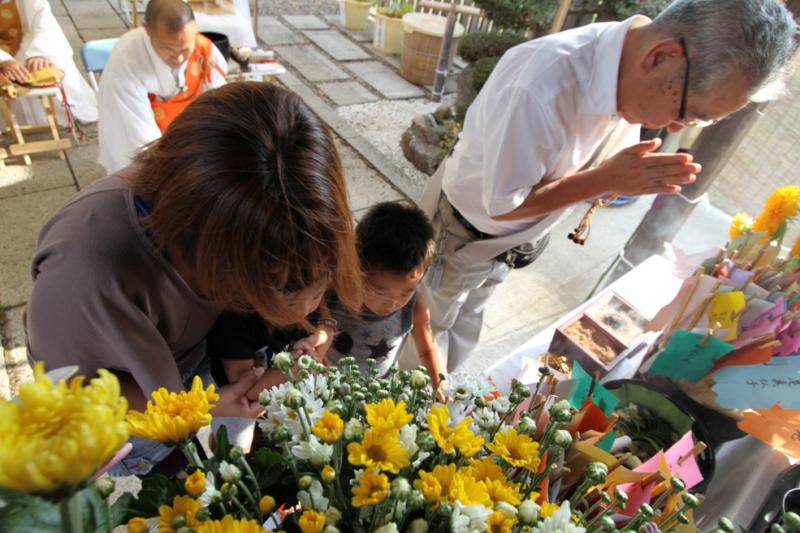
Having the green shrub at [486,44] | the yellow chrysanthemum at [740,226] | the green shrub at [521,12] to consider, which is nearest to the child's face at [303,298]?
the yellow chrysanthemum at [740,226]

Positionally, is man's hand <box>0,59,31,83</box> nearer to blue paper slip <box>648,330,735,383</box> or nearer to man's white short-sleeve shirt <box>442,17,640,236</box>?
man's white short-sleeve shirt <box>442,17,640,236</box>

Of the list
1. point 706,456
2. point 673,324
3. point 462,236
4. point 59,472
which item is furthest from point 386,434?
point 462,236

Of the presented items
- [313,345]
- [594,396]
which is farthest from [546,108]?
[313,345]

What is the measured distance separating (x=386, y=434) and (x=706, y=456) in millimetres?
824

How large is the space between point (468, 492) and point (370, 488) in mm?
105

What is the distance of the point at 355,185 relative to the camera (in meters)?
3.56

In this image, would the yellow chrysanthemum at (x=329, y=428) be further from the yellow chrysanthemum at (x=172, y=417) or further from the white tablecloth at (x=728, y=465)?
the white tablecloth at (x=728, y=465)

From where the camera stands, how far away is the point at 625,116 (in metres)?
1.36

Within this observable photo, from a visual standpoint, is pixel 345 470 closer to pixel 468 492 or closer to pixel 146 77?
pixel 468 492

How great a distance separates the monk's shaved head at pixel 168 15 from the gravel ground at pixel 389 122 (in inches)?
82.6

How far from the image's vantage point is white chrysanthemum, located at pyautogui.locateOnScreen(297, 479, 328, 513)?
1.50ft

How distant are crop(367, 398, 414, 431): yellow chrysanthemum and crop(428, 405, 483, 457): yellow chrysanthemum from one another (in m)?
0.05

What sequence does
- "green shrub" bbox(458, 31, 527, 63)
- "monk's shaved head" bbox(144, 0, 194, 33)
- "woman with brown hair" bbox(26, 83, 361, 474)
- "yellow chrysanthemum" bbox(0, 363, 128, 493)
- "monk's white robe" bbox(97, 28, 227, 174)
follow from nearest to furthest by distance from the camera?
"yellow chrysanthemum" bbox(0, 363, 128, 493)
"woman with brown hair" bbox(26, 83, 361, 474)
"monk's shaved head" bbox(144, 0, 194, 33)
"monk's white robe" bbox(97, 28, 227, 174)
"green shrub" bbox(458, 31, 527, 63)

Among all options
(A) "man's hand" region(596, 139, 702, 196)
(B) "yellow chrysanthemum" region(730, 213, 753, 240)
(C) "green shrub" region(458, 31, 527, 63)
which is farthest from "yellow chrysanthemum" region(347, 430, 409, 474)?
(C) "green shrub" region(458, 31, 527, 63)
